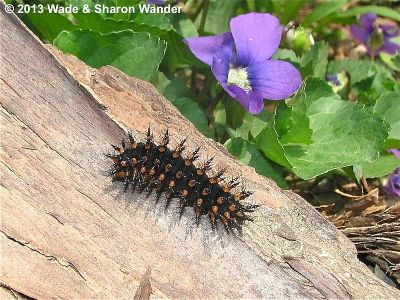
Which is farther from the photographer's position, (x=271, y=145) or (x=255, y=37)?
(x=255, y=37)

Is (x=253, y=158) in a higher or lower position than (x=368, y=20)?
higher

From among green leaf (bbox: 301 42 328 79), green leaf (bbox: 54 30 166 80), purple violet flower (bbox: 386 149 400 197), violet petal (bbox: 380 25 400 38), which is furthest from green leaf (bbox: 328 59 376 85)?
green leaf (bbox: 54 30 166 80)

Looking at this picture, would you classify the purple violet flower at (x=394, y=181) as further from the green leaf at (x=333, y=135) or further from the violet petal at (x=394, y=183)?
the green leaf at (x=333, y=135)

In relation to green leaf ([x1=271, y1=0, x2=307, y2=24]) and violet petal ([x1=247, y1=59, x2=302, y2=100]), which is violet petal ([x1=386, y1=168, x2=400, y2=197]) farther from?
green leaf ([x1=271, y1=0, x2=307, y2=24])

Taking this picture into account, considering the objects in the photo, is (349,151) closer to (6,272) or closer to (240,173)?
(240,173)

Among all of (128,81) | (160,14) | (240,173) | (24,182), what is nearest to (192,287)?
(240,173)

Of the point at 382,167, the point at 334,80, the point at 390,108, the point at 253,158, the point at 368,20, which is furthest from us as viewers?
the point at 368,20

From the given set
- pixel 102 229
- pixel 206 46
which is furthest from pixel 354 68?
pixel 102 229

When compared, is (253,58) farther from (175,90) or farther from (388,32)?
(388,32)
